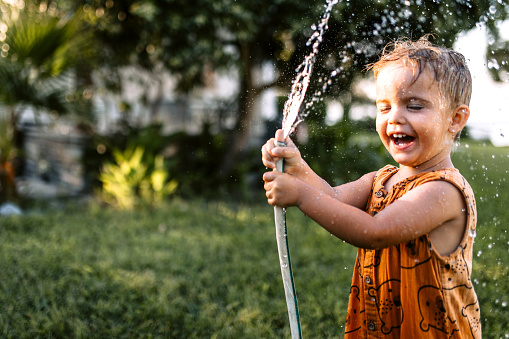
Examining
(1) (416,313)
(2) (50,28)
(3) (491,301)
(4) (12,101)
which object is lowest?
(3) (491,301)

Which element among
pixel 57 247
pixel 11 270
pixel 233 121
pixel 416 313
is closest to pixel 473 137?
pixel 416 313

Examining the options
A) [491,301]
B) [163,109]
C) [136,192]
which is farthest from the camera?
[163,109]

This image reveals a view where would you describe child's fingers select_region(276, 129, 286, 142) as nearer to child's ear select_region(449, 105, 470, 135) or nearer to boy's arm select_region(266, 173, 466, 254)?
boy's arm select_region(266, 173, 466, 254)

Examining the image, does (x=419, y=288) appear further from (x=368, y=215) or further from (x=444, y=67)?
(x=444, y=67)

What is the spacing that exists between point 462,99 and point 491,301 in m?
2.08

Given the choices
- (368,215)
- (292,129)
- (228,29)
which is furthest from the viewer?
(228,29)

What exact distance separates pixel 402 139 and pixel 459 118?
7.2 inches

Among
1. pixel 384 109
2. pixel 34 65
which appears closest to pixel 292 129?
pixel 384 109

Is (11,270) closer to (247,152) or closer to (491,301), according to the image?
(491,301)

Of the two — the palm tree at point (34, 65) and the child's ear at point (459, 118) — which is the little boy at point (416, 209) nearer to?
the child's ear at point (459, 118)

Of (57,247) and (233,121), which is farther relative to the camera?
(233,121)

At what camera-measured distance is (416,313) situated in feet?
4.48

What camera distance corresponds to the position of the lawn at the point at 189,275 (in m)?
2.51

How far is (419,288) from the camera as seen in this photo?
4.46 feet
